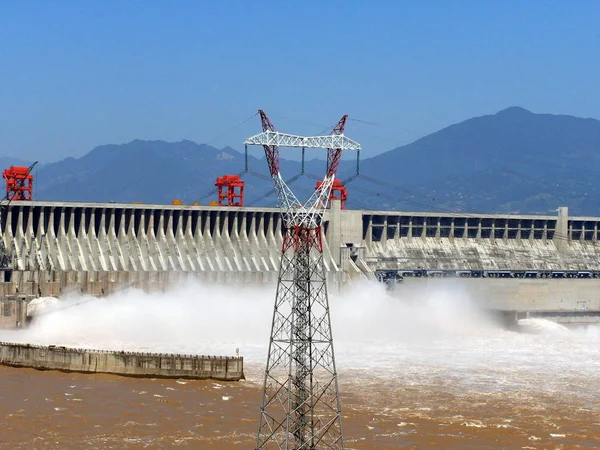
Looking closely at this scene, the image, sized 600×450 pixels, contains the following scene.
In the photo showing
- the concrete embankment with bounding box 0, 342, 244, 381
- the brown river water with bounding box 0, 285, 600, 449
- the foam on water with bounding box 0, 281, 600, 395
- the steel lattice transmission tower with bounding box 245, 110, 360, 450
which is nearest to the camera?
the steel lattice transmission tower with bounding box 245, 110, 360, 450

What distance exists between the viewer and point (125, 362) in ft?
242

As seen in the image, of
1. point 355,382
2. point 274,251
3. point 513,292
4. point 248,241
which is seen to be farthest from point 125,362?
point 513,292

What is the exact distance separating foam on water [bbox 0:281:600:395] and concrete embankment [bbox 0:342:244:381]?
872 cm

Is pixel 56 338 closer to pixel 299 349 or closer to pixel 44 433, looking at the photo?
pixel 44 433

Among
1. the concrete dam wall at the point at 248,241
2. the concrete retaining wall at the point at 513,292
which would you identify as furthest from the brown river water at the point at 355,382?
the concrete dam wall at the point at 248,241

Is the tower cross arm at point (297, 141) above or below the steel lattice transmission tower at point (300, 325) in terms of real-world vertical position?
above

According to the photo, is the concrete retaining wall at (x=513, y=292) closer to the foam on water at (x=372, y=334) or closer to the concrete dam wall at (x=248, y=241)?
the foam on water at (x=372, y=334)

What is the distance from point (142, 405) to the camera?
63.0 m

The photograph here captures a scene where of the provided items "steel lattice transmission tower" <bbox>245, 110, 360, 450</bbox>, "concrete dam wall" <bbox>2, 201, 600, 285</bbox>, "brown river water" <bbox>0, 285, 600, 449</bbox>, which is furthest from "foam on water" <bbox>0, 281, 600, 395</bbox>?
"steel lattice transmission tower" <bbox>245, 110, 360, 450</bbox>

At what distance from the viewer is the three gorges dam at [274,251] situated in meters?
108

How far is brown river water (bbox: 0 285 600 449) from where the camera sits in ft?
183

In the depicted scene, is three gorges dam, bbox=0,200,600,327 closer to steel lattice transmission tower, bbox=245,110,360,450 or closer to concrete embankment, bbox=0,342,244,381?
concrete embankment, bbox=0,342,244,381

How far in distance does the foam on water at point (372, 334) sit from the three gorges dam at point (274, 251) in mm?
2867

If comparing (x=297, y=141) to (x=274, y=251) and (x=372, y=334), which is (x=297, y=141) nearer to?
(x=372, y=334)
